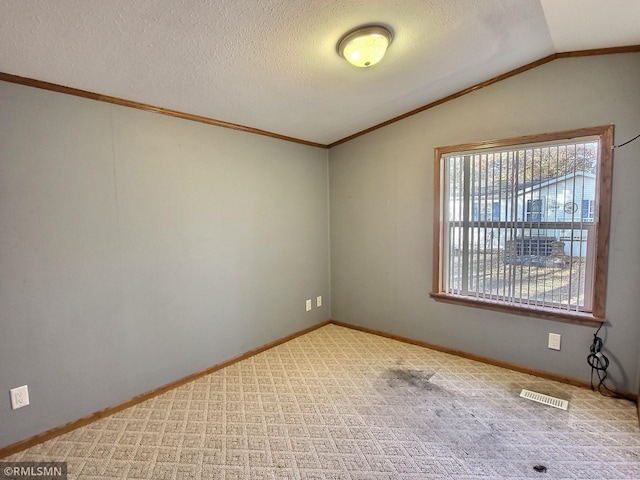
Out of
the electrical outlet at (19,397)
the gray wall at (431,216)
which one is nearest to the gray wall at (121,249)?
the electrical outlet at (19,397)

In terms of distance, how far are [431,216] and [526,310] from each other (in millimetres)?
1084

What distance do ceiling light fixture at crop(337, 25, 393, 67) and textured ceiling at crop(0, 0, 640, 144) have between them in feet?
0.14

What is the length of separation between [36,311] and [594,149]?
12.3ft

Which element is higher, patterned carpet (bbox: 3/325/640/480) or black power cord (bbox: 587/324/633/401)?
black power cord (bbox: 587/324/633/401)

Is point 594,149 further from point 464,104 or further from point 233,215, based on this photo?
point 233,215

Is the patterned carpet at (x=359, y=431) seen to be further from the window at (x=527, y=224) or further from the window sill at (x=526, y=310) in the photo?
the window at (x=527, y=224)

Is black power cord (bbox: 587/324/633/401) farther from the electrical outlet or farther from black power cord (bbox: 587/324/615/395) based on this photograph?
the electrical outlet

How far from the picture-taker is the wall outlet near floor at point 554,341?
2.48 metres

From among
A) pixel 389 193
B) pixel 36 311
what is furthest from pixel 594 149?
pixel 36 311

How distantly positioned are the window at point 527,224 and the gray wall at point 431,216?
9 cm

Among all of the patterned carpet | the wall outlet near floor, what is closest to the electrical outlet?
the patterned carpet

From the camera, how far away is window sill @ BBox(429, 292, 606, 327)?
7.71 feet

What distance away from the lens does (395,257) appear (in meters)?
3.30

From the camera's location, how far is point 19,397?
1806 millimetres
